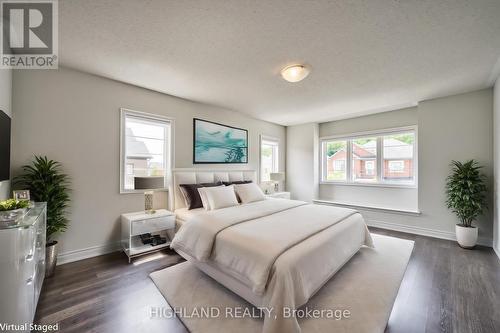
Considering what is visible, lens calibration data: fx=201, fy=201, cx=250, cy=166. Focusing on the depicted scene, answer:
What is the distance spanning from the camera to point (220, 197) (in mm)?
3322

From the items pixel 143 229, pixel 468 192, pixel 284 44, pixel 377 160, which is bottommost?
pixel 143 229

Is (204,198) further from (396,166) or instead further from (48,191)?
(396,166)

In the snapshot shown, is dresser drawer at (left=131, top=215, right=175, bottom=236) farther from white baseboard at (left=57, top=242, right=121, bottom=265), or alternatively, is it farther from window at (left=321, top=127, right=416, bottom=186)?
window at (left=321, top=127, right=416, bottom=186)

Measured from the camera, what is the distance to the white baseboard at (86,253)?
2.67 meters

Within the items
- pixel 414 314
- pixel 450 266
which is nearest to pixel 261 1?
pixel 414 314

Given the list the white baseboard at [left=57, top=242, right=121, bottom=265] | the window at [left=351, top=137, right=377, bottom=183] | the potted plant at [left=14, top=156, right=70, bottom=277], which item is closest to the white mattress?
the white baseboard at [left=57, top=242, right=121, bottom=265]

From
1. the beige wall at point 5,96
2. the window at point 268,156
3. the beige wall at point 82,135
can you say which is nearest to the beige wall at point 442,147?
the window at point 268,156

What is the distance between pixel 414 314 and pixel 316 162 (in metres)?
4.28

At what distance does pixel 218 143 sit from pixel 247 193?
4.62 feet

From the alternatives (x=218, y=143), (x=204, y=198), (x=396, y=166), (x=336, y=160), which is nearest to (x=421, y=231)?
(x=396, y=166)

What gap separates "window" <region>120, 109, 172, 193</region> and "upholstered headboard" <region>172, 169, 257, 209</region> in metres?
0.27

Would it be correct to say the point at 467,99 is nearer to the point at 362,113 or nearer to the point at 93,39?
the point at 362,113

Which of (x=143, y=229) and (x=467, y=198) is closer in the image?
(x=143, y=229)

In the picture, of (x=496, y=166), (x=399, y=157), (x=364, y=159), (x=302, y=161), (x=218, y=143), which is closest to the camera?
(x=496, y=166)
